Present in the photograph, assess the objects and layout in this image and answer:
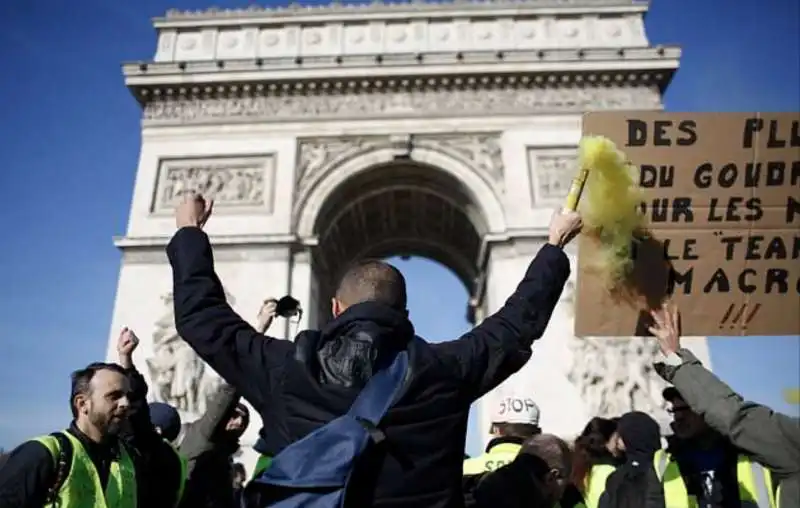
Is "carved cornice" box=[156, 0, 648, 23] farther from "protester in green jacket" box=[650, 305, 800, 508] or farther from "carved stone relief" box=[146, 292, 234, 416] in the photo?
"protester in green jacket" box=[650, 305, 800, 508]

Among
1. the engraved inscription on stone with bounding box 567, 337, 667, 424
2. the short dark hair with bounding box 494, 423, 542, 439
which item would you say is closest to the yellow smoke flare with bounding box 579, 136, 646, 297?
the short dark hair with bounding box 494, 423, 542, 439

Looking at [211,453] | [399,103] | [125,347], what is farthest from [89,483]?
Result: [399,103]

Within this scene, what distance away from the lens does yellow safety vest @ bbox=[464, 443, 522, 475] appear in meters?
2.56

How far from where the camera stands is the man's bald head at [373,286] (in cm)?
168

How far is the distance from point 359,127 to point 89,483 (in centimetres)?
1189

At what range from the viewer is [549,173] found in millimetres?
13125

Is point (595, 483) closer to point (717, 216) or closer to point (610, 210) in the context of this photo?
point (717, 216)

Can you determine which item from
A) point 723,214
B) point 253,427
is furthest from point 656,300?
point 253,427

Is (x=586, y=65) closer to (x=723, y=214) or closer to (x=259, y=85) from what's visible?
(x=259, y=85)

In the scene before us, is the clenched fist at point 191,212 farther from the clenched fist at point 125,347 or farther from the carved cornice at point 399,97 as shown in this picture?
the carved cornice at point 399,97

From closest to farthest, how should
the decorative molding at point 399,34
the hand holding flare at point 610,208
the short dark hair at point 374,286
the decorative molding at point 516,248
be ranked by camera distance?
1. the short dark hair at point 374,286
2. the hand holding flare at point 610,208
3. the decorative molding at point 516,248
4. the decorative molding at point 399,34

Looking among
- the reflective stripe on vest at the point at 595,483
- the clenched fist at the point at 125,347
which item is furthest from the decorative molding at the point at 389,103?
the clenched fist at the point at 125,347

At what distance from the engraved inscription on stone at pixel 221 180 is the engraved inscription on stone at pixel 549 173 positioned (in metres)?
5.17

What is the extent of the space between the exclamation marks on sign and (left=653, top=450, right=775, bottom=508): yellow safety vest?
556 millimetres
